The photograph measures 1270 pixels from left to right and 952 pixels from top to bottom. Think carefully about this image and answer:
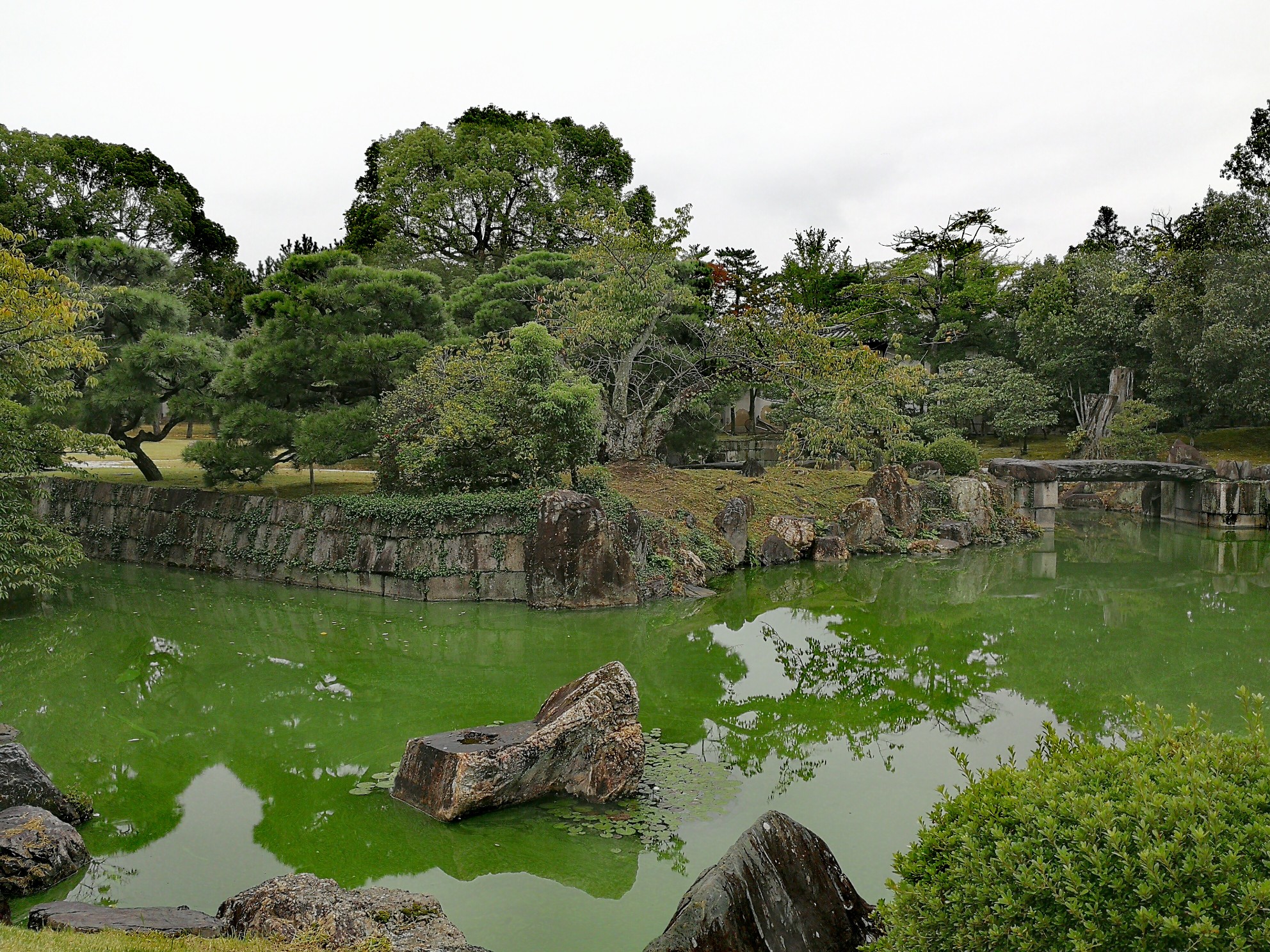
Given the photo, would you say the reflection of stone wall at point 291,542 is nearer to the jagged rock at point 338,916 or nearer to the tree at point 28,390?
the tree at point 28,390

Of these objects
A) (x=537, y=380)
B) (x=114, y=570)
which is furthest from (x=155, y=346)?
(x=537, y=380)

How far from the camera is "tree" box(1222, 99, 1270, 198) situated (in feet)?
73.2

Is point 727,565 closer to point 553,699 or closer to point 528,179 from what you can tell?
point 553,699

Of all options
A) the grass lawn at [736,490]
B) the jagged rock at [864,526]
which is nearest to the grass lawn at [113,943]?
the grass lawn at [736,490]

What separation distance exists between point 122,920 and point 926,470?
18.0 m

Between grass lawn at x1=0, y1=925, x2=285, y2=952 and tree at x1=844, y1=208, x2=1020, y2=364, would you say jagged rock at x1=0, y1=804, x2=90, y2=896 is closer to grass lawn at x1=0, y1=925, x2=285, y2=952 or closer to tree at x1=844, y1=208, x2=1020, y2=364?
grass lawn at x1=0, y1=925, x2=285, y2=952

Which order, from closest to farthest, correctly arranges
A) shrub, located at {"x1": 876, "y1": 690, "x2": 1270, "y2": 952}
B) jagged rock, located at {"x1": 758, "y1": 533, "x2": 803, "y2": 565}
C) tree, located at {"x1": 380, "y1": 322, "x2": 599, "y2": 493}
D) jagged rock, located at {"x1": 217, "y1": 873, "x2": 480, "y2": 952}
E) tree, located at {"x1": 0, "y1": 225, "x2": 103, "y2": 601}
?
1. shrub, located at {"x1": 876, "y1": 690, "x2": 1270, "y2": 952}
2. jagged rock, located at {"x1": 217, "y1": 873, "x2": 480, "y2": 952}
3. tree, located at {"x1": 0, "y1": 225, "x2": 103, "y2": 601}
4. tree, located at {"x1": 380, "y1": 322, "x2": 599, "y2": 493}
5. jagged rock, located at {"x1": 758, "y1": 533, "x2": 803, "y2": 565}

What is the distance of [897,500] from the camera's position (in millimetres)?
17766

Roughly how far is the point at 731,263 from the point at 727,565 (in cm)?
2113

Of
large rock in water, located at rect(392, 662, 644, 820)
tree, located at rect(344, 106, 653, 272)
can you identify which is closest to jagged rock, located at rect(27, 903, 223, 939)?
large rock in water, located at rect(392, 662, 644, 820)

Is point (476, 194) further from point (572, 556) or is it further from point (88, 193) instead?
point (572, 556)

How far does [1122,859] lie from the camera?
8.25ft

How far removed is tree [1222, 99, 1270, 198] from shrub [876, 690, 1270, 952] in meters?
25.5

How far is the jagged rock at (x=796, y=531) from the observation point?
16.3m
